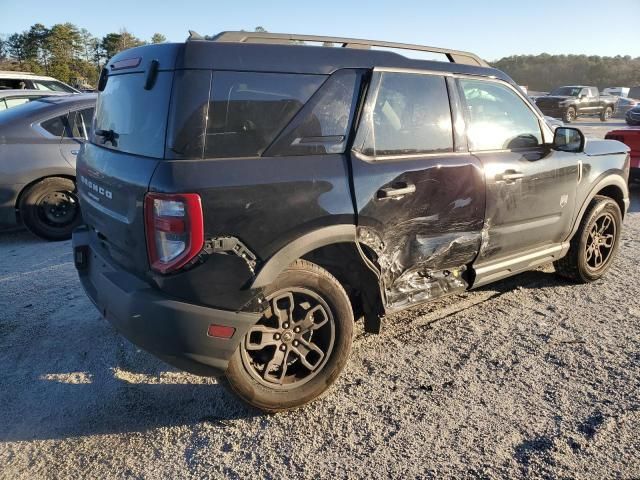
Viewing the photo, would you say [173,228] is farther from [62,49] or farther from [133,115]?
[62,49]

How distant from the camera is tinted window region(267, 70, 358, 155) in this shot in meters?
2.61

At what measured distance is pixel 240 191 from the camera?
2393 mm

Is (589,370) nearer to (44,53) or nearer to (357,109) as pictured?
(357,109)

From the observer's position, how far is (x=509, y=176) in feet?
11.7

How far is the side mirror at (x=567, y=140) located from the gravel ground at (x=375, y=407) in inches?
51.3

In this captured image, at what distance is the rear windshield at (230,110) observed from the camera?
2363 mm

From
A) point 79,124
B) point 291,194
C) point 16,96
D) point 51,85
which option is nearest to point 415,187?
point 291,194

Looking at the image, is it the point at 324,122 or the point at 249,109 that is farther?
the point at 324,122

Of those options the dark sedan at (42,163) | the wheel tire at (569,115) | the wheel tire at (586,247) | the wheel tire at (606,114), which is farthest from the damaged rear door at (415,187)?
the wheel tire at (606,114)

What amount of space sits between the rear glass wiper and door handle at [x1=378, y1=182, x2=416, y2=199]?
153 centimetres

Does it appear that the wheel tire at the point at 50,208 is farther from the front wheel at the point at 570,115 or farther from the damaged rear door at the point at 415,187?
the front wheel at the point at 570,115

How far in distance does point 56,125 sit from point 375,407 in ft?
17.1

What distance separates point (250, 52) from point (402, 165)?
1.09 m

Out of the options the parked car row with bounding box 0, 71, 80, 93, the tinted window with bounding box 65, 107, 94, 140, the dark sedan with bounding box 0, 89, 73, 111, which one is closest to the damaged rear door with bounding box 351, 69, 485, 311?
the tinted window with bounding box 65, 107, 94, 140
